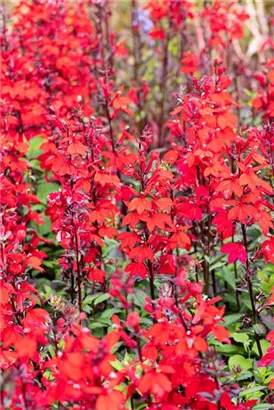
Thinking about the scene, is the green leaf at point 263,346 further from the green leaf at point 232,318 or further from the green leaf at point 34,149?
the green leaf at point 34,149

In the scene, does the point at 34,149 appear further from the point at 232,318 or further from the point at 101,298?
the point at 232,318

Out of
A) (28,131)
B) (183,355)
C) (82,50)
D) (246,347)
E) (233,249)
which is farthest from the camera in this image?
(82,50)

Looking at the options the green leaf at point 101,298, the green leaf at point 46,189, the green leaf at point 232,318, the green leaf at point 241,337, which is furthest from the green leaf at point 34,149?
the green leaf at point 241,337

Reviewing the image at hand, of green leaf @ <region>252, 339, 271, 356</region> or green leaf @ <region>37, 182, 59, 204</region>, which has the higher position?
green leaf @ <region>37, 182, 59, 204</region>

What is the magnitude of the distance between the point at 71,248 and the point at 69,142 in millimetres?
418

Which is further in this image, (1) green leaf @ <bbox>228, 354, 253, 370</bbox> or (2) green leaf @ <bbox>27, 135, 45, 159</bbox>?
(2) green leaf @ <bbox>27, 135, 45, 159</bbox>

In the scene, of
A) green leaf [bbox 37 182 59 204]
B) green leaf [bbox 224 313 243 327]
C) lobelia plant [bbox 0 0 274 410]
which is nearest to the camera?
lobelia plant [bbox 0 0 274 410]

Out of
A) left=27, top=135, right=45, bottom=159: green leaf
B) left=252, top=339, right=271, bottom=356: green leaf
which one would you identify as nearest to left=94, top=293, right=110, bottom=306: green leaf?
left=252, top=339, right=271, bottom=356: green leaf

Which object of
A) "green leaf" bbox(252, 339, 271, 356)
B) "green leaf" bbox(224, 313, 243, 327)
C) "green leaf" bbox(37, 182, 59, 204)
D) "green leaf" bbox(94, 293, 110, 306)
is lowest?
"green leaf" bbox(252, 339, 271, 356)

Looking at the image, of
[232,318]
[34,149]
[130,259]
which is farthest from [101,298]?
[34,149]

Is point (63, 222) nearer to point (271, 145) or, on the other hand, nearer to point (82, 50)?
point (271, 145)

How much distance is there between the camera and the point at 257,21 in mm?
7855

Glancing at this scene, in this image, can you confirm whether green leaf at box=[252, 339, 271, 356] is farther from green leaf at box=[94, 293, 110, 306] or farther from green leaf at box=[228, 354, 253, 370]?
green leaf at box=[94, 293, 110, 306]

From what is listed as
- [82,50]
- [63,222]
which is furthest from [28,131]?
[63,222]
